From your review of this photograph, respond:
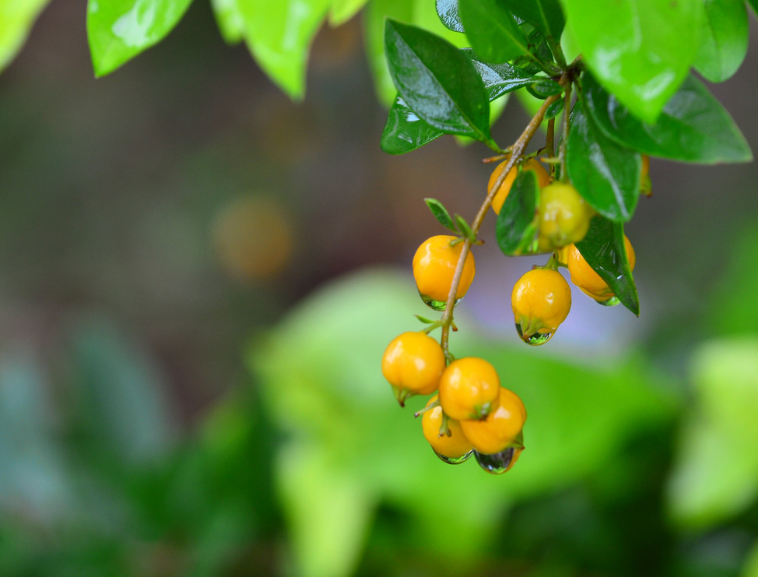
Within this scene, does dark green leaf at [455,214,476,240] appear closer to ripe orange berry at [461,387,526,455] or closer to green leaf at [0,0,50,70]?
ripe orange berry at [461,387,526,455]

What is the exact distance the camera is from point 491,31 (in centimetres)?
22

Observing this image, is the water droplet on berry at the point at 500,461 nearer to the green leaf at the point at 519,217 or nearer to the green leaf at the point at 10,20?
the green leaf at the point at 519,217

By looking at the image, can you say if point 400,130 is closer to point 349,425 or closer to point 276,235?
point 349,425

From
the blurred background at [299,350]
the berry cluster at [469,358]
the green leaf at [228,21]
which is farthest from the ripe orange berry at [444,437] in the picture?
the blurred background at [299,350]

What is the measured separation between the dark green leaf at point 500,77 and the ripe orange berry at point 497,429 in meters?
0.10

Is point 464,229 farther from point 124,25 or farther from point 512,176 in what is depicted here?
point 124,25

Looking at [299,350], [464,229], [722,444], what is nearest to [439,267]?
[464,229]

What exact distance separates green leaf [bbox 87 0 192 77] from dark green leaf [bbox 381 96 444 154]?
0.32 feet

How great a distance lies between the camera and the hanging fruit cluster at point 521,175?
0.19 m

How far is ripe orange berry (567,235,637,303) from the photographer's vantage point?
0.73 ft

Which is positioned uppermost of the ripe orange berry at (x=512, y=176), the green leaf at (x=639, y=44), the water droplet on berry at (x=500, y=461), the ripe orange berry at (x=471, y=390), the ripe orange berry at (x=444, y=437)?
the green leaf at (x=639, y=44)

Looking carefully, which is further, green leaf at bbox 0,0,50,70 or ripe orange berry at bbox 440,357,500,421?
green leaf at bbox 0,0,50,70

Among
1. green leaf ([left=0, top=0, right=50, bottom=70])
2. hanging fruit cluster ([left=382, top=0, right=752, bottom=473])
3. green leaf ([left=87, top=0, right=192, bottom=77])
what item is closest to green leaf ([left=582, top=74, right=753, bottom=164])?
hanging fruit cluster ([left=382, top=0, right=752, bottom=473])

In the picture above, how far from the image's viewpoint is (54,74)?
6.35 feet
